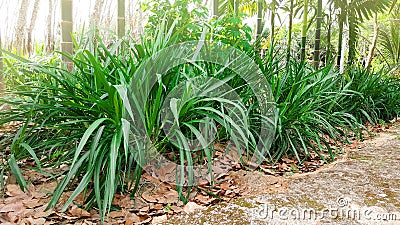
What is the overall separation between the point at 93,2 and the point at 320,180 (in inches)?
197

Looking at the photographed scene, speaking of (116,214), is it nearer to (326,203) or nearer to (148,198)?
(148,198)

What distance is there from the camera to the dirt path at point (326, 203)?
4.38 feet

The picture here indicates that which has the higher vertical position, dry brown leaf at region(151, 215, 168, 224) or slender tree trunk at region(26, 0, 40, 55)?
slender tree trunk at region(26, 0, 40, 55)

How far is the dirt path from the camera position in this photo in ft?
4.38

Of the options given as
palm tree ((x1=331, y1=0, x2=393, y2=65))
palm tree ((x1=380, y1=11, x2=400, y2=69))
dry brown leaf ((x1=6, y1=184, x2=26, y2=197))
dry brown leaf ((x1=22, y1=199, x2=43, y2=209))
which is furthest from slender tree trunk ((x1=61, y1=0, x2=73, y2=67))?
palm tree ((x1=380, y1=11, x2=400, y2=69))

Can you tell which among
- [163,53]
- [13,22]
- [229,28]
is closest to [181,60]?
[163,53]

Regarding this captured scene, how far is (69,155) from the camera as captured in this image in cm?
155

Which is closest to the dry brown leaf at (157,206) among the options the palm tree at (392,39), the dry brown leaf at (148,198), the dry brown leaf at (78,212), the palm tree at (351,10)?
the dry brown leaf at (148,198)

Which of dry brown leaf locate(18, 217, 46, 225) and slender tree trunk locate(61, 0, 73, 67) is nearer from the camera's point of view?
dry brown leaf locate(18, 217, 46, 225)

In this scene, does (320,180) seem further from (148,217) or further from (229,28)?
(229,28)

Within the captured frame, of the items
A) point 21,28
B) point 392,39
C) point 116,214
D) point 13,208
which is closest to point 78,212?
point 116,214

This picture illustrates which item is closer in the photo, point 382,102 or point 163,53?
point 163,53

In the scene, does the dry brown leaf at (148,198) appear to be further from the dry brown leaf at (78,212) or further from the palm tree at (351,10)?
the palm tree at (351,10)

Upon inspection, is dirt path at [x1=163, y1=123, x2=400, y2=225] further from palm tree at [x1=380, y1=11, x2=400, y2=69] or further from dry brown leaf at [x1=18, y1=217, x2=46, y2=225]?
palm tree at [x1=380, y1=11, x2=400, y2=69]
